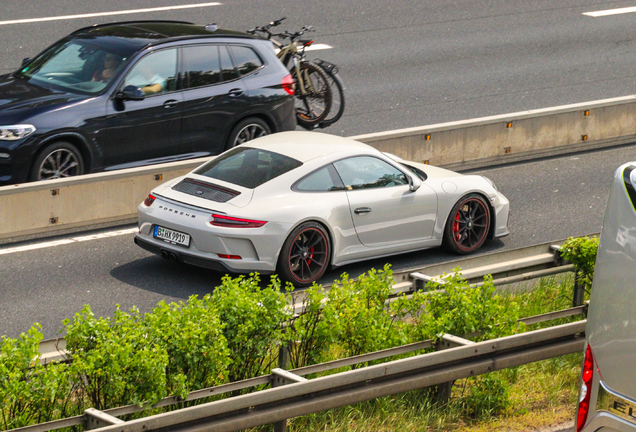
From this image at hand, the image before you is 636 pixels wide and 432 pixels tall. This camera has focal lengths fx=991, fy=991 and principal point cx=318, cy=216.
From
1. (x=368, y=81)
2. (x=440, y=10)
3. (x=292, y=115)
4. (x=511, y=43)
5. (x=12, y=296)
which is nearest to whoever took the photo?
(x=12, y=296)

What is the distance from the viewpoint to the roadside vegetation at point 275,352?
5.79 metres

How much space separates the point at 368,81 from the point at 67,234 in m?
8.32

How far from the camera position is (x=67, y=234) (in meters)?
11.6

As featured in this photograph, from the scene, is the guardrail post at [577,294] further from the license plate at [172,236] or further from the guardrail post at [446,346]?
the license plate at [172,236]

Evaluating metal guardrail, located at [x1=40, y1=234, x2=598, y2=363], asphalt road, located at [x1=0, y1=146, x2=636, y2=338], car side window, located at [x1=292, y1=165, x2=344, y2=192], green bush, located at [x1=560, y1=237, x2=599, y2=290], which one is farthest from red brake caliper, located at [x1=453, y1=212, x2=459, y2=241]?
green bush, located at [x1=560, y1=237, x2=599, y2=290]

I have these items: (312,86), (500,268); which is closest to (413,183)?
(500,268)

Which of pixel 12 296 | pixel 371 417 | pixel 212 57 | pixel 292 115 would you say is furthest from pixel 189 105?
pixel 371 417

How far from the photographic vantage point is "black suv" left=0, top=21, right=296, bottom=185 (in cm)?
1147

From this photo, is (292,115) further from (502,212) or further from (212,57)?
(502,212)

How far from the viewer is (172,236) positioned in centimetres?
988

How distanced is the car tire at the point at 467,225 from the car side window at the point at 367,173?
0.80 metres

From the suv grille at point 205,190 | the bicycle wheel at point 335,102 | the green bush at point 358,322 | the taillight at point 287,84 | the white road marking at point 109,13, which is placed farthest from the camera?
the white road marking at point 109,13

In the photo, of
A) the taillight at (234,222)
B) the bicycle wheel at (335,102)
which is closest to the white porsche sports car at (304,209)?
the taillight at (234,222)

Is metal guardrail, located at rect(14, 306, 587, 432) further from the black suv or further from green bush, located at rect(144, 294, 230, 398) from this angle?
the black suv
